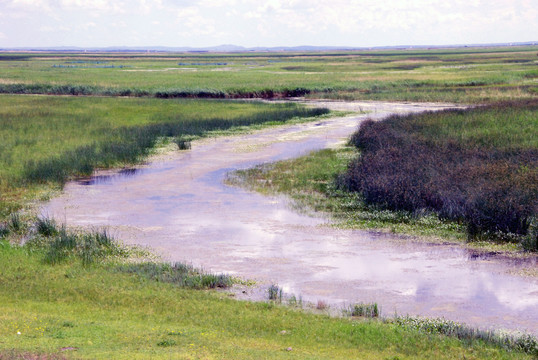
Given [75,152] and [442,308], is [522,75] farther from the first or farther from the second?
[442,308]

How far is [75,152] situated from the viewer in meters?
31.8

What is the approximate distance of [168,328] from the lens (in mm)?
11391

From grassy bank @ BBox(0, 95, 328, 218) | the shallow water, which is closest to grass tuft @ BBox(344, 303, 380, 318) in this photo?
the shallow water

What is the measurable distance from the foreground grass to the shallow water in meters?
1.90

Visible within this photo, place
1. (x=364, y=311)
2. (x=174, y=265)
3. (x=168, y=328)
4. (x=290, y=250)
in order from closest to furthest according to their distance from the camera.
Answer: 1. (x=168, y=328)
2. (x=364, y=311)
3. (x=174, y=265)
4. (x=290, y=250)

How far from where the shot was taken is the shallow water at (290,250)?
1402 centimetres

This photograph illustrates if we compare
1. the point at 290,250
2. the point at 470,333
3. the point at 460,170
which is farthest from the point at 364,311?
the point at 460,170

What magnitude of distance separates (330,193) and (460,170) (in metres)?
4.99

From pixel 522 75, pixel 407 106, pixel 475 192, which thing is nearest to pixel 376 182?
pixel 475 192

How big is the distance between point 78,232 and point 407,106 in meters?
43.5

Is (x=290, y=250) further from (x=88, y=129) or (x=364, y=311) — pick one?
(x=88, y=129)

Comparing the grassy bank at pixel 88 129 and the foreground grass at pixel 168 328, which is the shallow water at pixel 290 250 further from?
the foreground grass at pixel 168 328

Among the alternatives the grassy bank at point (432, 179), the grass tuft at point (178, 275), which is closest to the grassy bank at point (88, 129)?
the grassy bank at point (432, 179)

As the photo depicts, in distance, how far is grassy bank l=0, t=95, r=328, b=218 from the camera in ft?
90.1
